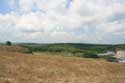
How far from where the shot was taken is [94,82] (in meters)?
31.9

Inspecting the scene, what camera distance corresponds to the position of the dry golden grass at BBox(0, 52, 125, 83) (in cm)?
3197

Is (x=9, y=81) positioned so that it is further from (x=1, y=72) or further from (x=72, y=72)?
(x=72, y=72)

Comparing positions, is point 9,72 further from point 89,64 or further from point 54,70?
point 89,64

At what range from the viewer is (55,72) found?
36656 millimetres

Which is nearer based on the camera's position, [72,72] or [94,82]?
[94,82]

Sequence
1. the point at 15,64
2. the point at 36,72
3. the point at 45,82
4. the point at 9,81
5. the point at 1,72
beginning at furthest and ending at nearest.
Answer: the point at 15,64, the point at 36,72, the point at 1,72, the point at 45,82, the point at 9,81

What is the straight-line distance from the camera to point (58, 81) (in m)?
31.2

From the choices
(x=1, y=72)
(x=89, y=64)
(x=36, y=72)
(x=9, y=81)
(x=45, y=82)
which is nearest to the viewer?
(x=9, y=81)

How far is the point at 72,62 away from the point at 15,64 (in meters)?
11.2

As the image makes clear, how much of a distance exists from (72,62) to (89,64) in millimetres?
3010

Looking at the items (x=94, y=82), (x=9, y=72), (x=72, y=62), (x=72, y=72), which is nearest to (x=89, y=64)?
(x=72, y=62)

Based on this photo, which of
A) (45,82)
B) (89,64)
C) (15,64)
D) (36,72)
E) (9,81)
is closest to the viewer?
(9,81)

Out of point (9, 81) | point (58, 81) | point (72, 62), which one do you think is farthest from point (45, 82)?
point (72, 62)

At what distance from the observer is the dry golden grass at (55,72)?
3197cm
